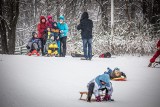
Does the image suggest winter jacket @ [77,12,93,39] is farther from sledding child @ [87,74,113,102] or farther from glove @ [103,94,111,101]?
sledding child @ [87,74,113,102]

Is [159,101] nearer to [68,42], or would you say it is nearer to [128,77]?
[128,77]

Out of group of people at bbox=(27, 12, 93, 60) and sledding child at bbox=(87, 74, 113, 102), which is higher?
group of people at bbox=(27, 12, 93, 60)

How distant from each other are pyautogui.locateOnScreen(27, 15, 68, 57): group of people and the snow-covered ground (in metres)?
2.46

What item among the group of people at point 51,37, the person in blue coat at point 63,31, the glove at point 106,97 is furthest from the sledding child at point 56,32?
the glove at point 106,97

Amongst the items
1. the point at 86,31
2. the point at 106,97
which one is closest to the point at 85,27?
the point at 86,31

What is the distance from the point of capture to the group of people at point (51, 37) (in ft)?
64.6

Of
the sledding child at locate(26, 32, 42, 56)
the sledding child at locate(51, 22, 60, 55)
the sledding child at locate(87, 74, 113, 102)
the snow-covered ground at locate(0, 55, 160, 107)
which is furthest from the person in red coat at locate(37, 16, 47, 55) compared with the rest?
the sledding child at locate(87, 74, 113, 102)

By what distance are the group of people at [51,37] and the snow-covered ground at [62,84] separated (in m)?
2.46

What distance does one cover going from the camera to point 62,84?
11.5m

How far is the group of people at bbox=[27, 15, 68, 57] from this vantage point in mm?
19703

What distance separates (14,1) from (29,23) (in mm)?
27734

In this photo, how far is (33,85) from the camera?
11.0m

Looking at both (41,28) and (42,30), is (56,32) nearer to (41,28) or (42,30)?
(42,30)

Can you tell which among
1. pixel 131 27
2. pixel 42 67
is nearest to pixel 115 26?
pixel 131 27
